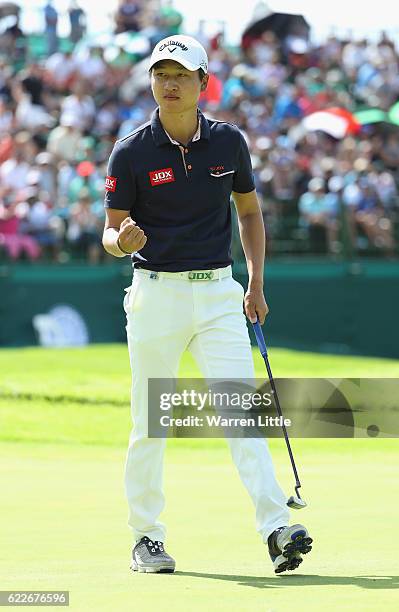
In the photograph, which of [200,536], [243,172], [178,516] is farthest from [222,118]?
[243,172]

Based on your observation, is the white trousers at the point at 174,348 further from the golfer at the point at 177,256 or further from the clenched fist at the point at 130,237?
the clenched fist at the point at 130,237

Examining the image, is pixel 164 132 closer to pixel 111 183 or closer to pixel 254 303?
pixel 111 183

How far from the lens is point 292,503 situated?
558cm

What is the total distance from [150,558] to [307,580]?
725mm

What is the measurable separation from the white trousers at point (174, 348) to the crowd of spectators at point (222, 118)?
429 inches

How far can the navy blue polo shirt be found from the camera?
5.66 meters

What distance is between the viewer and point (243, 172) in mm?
5852

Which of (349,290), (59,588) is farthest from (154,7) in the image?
(59,588)

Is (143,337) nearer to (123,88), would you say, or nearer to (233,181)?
(233,181)

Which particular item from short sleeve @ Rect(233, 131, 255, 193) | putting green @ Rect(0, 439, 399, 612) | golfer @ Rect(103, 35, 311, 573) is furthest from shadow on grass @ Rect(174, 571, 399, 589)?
short sleeve @ Rect(233, 131, 255, 193)

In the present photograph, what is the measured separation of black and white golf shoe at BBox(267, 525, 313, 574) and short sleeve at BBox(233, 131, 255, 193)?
4.93ft

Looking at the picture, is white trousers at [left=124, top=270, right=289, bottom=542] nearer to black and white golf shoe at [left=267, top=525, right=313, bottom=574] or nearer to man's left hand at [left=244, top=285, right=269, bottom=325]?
man's left hand at [left=244, top=285, right=269, bottom=325]

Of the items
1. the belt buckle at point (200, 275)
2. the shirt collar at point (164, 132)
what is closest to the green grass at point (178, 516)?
the belt buckle at point (200, 275)

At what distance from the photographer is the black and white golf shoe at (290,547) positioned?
17.6 ft
